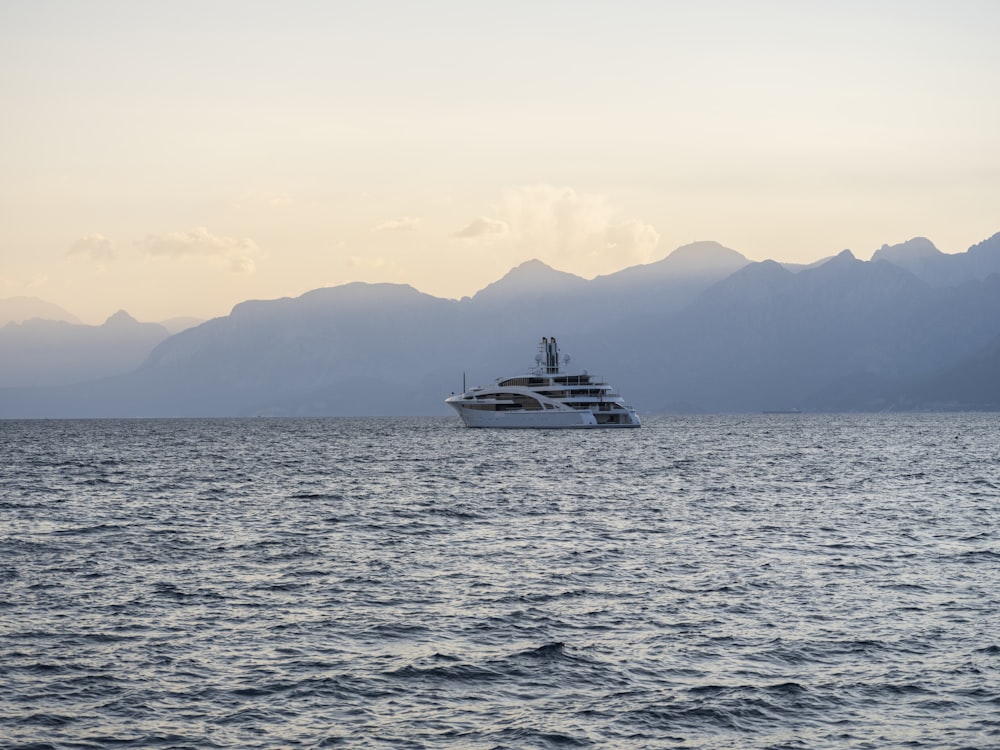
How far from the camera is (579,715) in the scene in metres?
26.8

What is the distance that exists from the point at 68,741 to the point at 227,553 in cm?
2774

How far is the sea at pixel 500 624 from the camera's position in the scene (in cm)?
2619

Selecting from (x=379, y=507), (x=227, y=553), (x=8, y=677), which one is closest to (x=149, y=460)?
(x=379, y=507)

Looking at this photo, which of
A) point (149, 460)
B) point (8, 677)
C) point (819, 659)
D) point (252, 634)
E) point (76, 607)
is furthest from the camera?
point (149, 460)

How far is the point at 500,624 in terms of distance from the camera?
36.2 meters

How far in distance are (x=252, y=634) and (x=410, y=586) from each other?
9.47m

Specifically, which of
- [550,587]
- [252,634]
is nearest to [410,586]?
[550,587]

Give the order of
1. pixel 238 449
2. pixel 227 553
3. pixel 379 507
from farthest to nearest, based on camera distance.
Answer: pixel 238 449 → pixel 379 507 → pixel 227 553

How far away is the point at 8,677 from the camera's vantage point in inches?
1170

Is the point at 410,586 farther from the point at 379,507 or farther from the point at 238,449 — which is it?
the point at 238,449

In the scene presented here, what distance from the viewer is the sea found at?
2619cm

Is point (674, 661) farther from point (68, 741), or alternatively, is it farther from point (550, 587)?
point (68, 741)

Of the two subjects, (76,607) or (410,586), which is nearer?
(76,607)

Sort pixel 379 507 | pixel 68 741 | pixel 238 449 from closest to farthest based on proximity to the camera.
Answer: pixel 68 741 < pixel 379 507 < pixel 238 449
